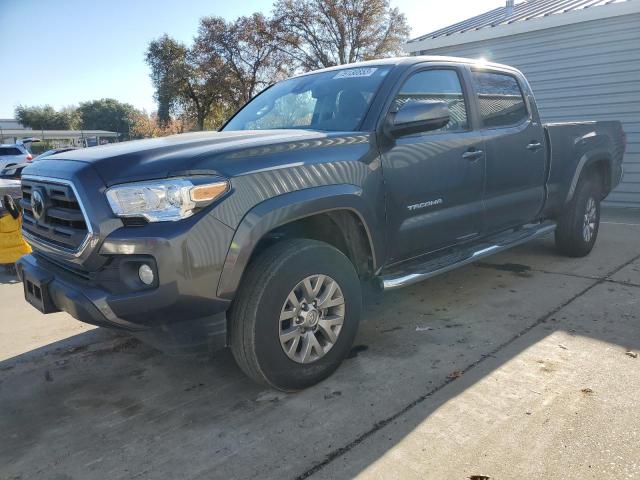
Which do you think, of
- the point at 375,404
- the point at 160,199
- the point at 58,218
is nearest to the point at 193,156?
the point at 160,199

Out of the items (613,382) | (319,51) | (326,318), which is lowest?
(613,382)

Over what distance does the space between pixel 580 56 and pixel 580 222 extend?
16.7ft

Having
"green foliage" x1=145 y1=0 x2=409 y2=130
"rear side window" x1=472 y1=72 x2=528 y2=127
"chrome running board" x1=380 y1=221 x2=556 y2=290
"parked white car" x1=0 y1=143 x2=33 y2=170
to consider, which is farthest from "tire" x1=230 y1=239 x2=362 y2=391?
"green foliage" x1=145 y1=0 x2=409 y2=130

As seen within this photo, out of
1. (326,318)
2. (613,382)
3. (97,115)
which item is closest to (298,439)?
(326,318)

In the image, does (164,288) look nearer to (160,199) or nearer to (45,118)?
(160,199)

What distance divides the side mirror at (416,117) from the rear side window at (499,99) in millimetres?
1048

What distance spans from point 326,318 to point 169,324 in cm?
91

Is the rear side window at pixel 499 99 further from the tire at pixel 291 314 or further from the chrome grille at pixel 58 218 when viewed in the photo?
the chrome grille at pixel 58 218

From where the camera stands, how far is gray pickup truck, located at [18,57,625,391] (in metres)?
2.46

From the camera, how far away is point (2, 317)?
458 centimetres

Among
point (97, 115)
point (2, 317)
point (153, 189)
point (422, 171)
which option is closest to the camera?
point (153, 189)

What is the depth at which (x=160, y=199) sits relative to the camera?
2.45m

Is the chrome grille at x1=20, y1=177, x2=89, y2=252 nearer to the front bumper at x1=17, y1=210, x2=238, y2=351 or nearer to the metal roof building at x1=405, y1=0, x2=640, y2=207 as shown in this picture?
the front bumper at x1=17, y1=210, x2=238, y2=351

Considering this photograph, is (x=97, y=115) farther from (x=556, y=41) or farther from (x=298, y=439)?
(x=298, y=439)
